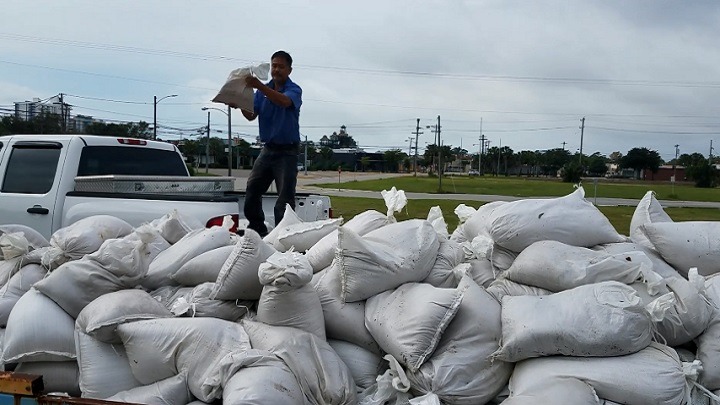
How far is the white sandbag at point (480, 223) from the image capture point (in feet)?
9.78

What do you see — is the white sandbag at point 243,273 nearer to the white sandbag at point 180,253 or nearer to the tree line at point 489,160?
the white sandbag at point 180,253

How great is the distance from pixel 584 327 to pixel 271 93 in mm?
2696

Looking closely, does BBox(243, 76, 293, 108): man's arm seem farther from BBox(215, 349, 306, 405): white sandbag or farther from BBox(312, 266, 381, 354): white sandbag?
BBox(215, 349, 306, 405): white sandbag

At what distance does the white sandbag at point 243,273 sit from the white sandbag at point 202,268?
186 millimetres

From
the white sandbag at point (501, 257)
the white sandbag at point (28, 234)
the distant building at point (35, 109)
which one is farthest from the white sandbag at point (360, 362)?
the distant building at point (35, 109)

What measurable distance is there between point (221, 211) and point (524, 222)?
252 cm

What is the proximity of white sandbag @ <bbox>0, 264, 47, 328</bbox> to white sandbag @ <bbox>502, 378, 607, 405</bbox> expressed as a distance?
2.23 metres

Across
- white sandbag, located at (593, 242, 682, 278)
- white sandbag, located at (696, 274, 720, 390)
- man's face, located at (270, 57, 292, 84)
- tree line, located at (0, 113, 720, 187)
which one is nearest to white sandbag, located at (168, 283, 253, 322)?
white sandbag, located at (593, 242, 682, 278)

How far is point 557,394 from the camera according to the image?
1.96 metres

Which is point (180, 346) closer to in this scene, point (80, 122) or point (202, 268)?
point (202, 268)

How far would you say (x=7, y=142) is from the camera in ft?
18.5

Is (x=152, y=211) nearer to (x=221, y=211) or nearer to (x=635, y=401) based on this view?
(x=221, y=211)

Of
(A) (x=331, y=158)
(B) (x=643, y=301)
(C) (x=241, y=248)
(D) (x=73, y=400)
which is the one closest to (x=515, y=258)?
(B) (x=643, y=301)

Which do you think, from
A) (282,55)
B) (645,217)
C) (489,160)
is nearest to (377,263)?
(645,217)
